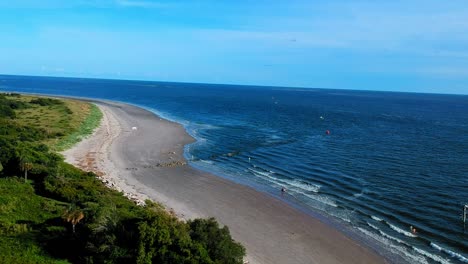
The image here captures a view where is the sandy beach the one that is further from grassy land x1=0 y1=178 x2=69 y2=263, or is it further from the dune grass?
grassy land x1=0 y1=178 x2=69 y2=263

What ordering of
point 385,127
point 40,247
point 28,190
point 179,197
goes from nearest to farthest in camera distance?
point 40,247
point 28,190
point 179,197
point 385,127

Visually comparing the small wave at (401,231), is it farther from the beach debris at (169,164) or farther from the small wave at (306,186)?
the beach debris at (169,164)

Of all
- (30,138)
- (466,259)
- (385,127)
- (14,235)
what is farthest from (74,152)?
(385,127)

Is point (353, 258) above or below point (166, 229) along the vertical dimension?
below

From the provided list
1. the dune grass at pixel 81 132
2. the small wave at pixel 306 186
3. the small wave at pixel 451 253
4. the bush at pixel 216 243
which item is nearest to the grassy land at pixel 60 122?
the dune grass at pixel 81 132

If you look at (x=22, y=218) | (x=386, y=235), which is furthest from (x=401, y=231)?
(x=22, y=218)

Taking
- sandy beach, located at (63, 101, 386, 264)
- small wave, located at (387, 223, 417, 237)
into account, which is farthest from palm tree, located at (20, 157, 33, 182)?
small wave, located at (387, 223, 417, 237)

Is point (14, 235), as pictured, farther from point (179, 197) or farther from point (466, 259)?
point (466, 259)

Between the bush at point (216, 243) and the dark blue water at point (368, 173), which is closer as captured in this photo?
the bush at point (216, 243)
